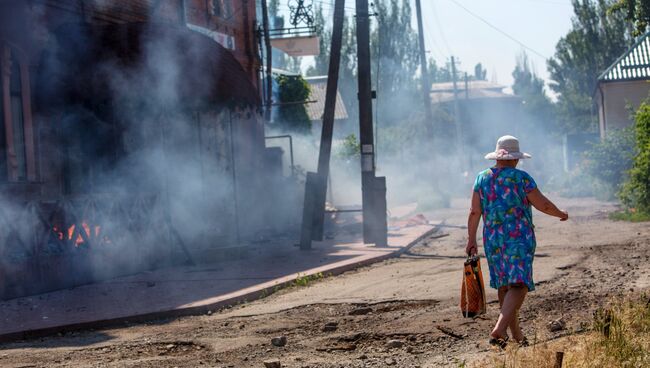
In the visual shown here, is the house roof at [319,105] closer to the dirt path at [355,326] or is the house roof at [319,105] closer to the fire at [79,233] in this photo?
the fire at [79,233]

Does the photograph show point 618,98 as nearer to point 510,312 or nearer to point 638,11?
point 638,11

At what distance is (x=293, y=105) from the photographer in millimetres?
35125

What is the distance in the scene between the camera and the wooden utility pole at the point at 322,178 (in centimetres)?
1708

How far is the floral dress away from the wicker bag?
0.12 m

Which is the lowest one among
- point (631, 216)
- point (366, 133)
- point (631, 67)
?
point (631, 216)

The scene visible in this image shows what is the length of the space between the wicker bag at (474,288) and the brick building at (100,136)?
21.7ft

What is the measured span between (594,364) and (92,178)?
1191cm

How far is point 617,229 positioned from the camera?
17.8 metres

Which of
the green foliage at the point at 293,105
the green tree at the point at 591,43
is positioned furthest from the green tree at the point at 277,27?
the green tree at the point at 591,43

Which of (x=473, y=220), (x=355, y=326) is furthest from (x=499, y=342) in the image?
(x=355, y=326)

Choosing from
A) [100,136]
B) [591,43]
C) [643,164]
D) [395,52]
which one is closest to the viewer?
[100,136]

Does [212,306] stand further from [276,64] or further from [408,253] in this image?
[276,64]

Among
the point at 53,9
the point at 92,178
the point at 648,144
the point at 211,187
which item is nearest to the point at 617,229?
the point at 648,144

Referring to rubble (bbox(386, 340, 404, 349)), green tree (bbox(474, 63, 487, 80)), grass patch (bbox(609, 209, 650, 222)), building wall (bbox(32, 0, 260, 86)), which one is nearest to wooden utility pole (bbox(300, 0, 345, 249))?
building wall (bbox(32, 0, 260, 86))
